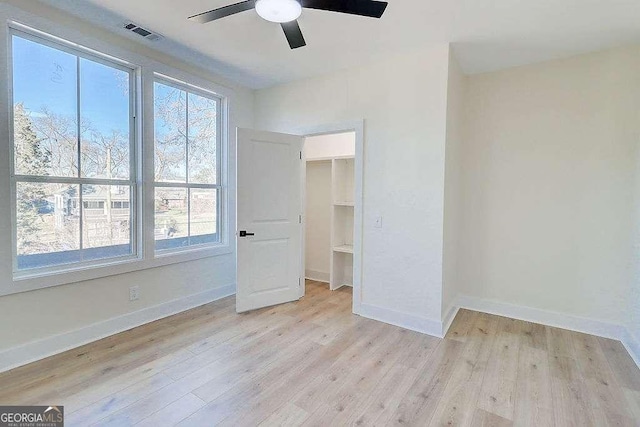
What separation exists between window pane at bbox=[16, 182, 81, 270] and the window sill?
12 centimetres

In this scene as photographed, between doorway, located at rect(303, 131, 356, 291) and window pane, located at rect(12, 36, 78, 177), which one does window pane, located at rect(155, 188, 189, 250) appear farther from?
doorway, located at rect(303, 131, 356, 291)

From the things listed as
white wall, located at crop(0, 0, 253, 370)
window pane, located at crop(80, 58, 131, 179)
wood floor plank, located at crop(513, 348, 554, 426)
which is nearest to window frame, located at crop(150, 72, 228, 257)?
white wall, located at crop(0, 0, 253, 370)

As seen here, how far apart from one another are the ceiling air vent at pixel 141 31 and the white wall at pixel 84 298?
0.20 m

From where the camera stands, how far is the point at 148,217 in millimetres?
3041

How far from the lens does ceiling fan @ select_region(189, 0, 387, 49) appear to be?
5.90 ft

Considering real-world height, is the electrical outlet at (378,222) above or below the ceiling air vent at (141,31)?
below

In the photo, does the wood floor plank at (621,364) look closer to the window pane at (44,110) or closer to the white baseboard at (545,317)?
the white baseboard at (545,317)

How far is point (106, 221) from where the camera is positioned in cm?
280

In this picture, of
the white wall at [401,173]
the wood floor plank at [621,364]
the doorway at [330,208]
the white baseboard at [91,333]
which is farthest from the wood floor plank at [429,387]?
the white baseboard at [91,333]

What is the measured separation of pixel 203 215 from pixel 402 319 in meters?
2.54

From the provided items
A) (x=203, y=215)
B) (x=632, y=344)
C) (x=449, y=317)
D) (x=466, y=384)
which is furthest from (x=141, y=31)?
(x=632, y=344)

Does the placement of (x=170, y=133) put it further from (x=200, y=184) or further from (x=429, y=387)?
(x=429, y=387)

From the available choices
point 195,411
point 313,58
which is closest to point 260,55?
point 313,58

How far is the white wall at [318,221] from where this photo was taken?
14.9ft
